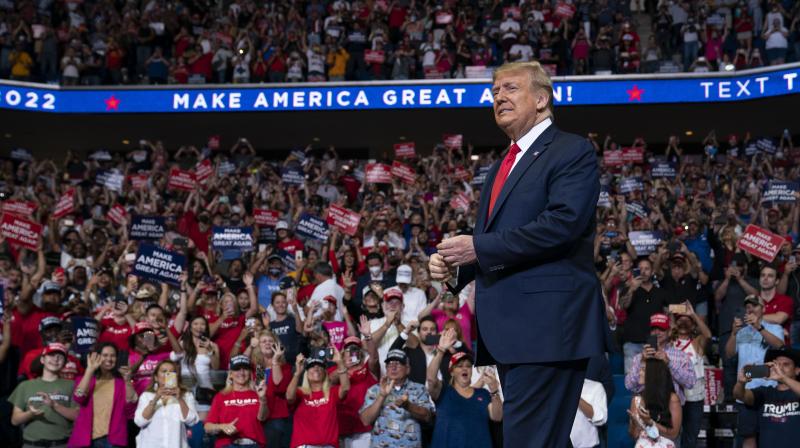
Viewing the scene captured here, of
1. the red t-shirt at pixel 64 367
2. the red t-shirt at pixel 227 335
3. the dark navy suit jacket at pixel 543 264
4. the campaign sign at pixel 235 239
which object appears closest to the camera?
the dark navy suit jacket at pixel 543 264

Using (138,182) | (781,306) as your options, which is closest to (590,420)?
(781,306)

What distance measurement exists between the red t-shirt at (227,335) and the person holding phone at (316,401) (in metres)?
1.13

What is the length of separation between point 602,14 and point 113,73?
993 cm

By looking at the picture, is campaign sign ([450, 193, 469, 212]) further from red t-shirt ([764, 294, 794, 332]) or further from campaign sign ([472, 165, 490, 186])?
red t-shirt ([764, 294, 794, 332])

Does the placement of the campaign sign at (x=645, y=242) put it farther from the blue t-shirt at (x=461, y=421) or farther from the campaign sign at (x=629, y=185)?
the blue t-shirt at (x=461, y=421)

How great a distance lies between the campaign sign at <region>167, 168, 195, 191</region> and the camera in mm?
15250

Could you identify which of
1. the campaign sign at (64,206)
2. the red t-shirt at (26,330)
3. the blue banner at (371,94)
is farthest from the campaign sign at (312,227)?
the blue banner at (371,94)

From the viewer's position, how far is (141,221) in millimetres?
12836

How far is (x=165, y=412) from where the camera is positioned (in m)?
8.30

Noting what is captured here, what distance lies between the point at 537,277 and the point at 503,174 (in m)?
0.39

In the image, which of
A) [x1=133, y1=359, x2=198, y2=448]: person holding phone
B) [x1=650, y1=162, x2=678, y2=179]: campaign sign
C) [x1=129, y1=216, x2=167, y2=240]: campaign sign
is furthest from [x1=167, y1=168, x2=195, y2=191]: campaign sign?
[x1=133, y1=359, x2=198, y2=448]: person holding phone

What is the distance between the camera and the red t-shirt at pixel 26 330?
9.76m

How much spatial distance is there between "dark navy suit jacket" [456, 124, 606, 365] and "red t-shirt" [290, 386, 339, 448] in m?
5.28

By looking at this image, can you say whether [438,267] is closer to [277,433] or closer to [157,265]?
[277,433]
